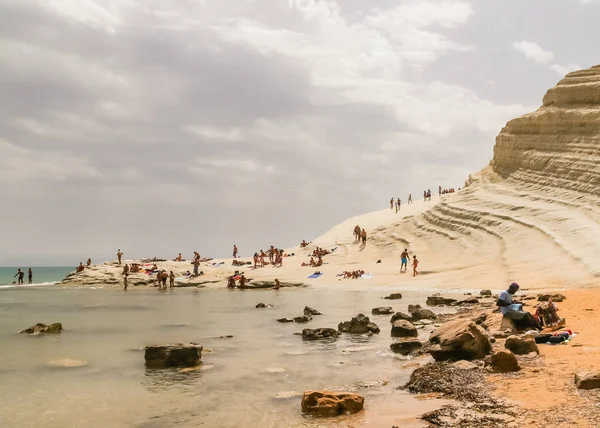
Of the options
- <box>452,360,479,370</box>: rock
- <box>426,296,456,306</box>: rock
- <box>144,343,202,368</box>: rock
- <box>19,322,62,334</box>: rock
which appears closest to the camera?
<box>452,360,479,370</box>: rock

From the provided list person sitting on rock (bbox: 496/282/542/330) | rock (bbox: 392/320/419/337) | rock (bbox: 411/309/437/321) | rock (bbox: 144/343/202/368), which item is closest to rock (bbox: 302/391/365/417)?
rock (bbox: 144/343/202/368)

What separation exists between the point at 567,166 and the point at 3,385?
128 feet

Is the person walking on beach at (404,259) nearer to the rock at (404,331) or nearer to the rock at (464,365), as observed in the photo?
the rock at (404,331)

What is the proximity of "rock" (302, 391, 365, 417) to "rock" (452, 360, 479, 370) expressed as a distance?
252cm

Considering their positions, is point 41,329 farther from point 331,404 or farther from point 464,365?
point 464,365

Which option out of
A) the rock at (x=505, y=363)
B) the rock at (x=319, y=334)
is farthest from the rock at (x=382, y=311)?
the rock at (x=505, y=363)

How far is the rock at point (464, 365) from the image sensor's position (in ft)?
33.2

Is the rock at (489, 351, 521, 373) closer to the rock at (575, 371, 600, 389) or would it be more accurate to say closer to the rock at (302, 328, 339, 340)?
the rock at (575, 371, 600, 389)

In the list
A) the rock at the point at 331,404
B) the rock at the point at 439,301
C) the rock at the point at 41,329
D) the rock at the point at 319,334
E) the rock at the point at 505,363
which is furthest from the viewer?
the rock at the point at 439,301

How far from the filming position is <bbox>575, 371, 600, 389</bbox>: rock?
25.1ft

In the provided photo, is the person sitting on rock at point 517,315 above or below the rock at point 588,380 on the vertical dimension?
above

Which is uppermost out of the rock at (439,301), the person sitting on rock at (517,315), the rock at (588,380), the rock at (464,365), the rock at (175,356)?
the person sitting on rock at (517,315)

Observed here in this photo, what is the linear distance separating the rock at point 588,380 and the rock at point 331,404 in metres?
3.20

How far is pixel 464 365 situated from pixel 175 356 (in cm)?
677
